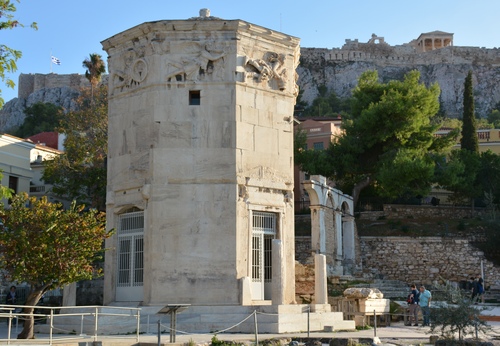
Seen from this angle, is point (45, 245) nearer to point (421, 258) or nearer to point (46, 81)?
point (421, 258)

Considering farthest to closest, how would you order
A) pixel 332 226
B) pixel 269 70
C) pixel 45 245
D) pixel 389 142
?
pixel 389 142, pixel 332 226, pixel 269 70, pixel 45 245

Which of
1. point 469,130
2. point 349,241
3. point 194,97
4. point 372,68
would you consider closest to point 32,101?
point 372,68

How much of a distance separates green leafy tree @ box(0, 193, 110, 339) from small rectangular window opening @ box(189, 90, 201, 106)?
419 centimetres

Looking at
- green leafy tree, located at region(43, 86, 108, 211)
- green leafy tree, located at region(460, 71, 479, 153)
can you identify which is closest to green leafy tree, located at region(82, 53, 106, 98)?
green leafy tree, located at region(43, 86, 108, 211)

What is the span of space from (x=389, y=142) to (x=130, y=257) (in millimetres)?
25381

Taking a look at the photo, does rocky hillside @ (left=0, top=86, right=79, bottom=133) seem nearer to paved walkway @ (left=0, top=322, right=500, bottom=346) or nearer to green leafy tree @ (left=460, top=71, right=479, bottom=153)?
green leafy tree @ (left=460, top=71, right=479, bottom=153)

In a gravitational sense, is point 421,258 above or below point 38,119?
below

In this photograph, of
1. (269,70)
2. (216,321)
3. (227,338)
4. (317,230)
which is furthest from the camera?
(317,230)

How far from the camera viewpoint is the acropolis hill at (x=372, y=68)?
104562 millimetres

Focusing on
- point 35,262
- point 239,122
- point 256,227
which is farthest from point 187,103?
point 35,262

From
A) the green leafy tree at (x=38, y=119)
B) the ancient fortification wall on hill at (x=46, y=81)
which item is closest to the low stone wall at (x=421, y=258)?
the green leafy tree at (x=38, y=119)

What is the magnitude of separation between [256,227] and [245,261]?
1.10 metres

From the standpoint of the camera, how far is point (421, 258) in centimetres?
3984

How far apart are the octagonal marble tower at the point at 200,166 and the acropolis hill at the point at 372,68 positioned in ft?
270
